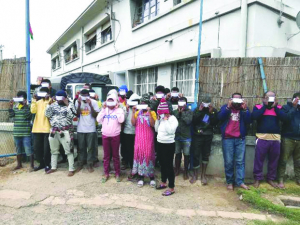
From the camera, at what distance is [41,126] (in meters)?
4.82

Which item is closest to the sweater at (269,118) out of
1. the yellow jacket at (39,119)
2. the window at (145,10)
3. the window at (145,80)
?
the yellow jacket at (39,119)

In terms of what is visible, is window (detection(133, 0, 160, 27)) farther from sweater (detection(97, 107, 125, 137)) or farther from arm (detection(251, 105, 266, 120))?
arm (detection(251, 105, 266, 120))

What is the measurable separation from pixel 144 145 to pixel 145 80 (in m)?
6.62

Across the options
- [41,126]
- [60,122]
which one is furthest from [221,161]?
[41,126]

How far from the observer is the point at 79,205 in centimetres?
347

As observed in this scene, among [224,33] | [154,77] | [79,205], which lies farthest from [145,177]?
[154,77]

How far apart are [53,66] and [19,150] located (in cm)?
2780

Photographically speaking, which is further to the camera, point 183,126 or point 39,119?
point 39,119

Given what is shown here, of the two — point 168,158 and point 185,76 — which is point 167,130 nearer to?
point 168,158

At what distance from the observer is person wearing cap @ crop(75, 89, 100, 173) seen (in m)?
4.85

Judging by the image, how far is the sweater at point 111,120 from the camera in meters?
4.40

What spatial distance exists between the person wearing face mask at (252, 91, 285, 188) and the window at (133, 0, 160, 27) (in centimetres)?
689

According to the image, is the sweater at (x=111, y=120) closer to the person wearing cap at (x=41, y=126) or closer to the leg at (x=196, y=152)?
the person wearing cap at (x=41, y=126)

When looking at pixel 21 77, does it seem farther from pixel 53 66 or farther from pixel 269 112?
pixel 53 66
